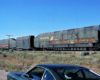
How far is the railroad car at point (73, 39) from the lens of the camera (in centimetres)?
2048

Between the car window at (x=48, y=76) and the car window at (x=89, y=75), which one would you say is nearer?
the car window at (x=48, y=76)

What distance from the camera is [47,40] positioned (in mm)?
28656

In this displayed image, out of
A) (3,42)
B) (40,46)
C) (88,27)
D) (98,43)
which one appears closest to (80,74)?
(98,43)

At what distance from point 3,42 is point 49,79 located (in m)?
48.6

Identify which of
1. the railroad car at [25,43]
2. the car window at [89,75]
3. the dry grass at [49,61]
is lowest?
the dry grass at [49,61]

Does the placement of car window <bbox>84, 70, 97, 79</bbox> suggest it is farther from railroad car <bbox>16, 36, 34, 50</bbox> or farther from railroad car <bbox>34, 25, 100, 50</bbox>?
railroad car <bbox>16, 36, 34, 50</bbox>

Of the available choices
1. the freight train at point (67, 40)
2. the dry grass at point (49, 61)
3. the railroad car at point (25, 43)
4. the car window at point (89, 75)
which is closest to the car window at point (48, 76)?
the car window at point (89, 75)

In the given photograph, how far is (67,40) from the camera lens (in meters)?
24.4

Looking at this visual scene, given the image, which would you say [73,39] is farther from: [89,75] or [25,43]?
[89,75]

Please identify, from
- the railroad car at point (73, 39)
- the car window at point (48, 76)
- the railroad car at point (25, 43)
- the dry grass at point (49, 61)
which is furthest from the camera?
the railroad car at point (25, 43)

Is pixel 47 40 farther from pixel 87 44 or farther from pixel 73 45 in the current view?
pixel 87 44

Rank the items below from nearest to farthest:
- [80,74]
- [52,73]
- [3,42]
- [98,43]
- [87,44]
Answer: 1. [52,73]
2. [80,74]
3. [98,43]
4. [87,44]
5. [3,42]

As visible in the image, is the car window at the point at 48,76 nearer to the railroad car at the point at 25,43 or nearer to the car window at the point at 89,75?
the car window at the point at 89,75

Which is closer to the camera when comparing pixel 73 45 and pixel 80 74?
pixel 80 74
